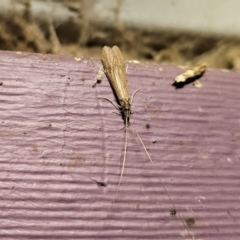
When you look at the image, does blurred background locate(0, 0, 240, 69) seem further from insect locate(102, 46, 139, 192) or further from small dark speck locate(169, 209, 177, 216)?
small dark speck locate(169, 209, 177, 216)

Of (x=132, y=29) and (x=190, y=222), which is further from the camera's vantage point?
(x=132, y=29)

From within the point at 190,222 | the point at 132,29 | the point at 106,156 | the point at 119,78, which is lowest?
the point at 190,222

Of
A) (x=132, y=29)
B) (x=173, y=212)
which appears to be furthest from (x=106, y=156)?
(x=132, y=29)

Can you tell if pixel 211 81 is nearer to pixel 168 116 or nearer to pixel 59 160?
pixel 168 116

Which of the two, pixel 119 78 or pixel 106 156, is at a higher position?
pixel 119 78

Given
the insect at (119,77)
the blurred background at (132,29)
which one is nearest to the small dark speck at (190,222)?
the insect at (119,77)

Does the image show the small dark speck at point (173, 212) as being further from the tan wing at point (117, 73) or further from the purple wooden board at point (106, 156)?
the tan wing at point (117, 73)

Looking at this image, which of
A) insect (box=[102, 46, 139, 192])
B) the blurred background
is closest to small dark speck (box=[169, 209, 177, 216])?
Result: insect (box=[102, 46, 139, 192])

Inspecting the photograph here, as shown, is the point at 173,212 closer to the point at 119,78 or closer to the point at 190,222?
the point at 190,222
